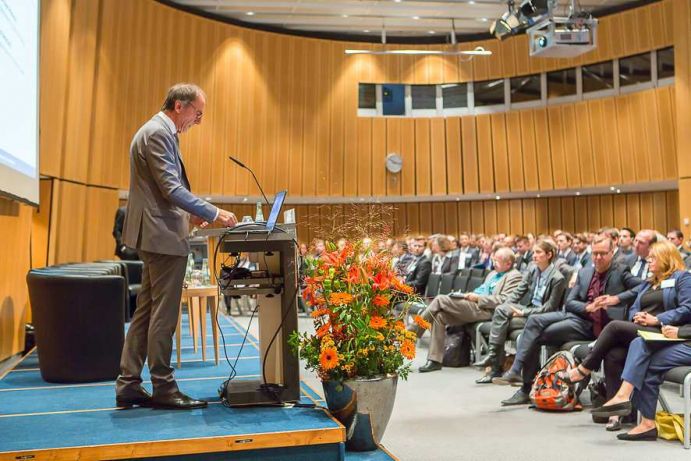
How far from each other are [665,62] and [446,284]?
790cm

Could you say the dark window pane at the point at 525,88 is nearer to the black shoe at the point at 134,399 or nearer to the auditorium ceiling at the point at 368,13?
the auditorium ceiling at the point at 368,13

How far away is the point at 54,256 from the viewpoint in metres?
7.21

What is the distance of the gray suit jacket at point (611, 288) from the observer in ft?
13.4

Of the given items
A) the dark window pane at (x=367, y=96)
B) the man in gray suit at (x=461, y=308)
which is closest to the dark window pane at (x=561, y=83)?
the dark window pane at (x=367, y=96)

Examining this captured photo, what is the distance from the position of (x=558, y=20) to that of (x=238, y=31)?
22.2 ft

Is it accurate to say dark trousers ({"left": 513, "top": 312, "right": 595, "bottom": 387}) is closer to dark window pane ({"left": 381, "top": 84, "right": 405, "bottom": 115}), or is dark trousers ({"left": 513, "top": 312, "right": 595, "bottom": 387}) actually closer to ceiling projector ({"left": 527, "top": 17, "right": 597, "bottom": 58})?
ceiling projector ({"left": 527, "top": 17, "right": 597, "bottom": 58})

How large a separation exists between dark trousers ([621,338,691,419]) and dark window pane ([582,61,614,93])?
33.8ft

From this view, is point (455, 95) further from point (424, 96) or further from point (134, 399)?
point (134, 399)

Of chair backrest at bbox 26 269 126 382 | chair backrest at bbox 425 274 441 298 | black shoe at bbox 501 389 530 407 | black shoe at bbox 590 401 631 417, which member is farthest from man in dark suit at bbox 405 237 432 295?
chair backrest at bbox 26 269 126 382

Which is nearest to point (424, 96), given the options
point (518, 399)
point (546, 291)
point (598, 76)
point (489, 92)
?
point (489, 92)

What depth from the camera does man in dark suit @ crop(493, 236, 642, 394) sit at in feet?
13.6

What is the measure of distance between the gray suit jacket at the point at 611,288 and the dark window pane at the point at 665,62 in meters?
8.93

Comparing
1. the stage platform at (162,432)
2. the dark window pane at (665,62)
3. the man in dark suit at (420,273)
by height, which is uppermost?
the dark window pane at (665,62)

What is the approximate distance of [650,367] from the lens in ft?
11.2
